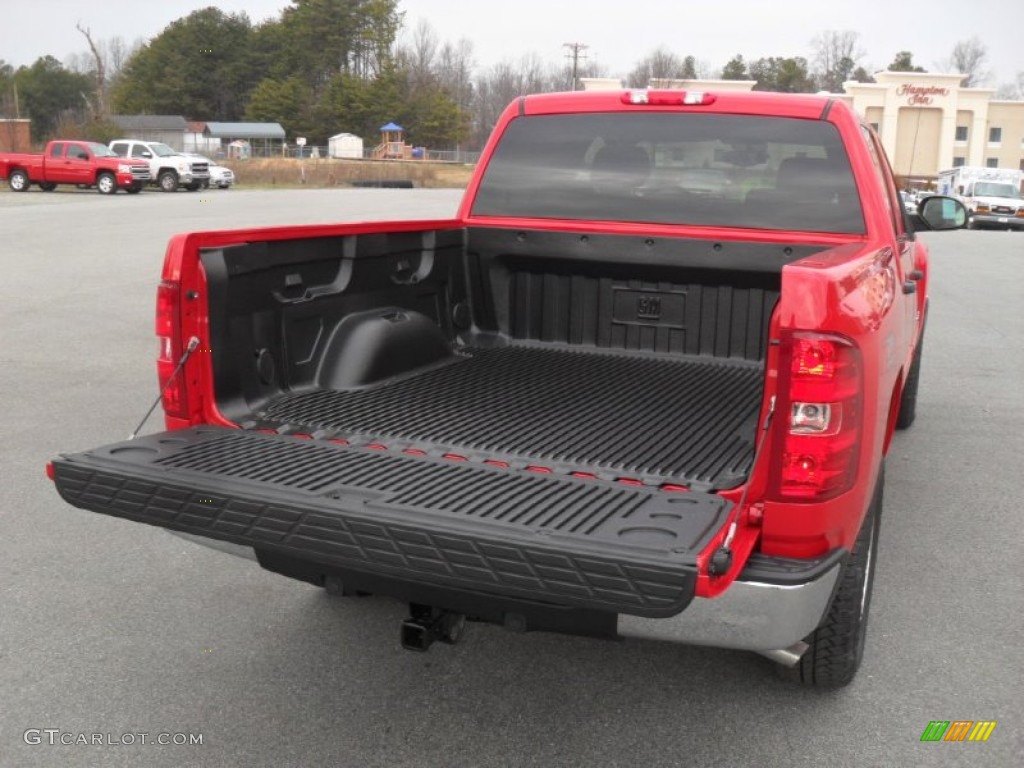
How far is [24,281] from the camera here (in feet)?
44.0

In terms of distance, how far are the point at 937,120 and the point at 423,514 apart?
96133 millimetres

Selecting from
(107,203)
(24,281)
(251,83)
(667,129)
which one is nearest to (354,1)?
(251,83)

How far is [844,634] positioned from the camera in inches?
131

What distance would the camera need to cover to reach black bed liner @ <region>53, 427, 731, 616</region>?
2.43 metres

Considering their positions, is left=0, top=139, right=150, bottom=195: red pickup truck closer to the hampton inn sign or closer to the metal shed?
the metal shed

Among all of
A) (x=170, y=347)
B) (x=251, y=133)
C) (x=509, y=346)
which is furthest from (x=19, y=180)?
(x=251, y=133)

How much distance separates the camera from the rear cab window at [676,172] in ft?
14.9

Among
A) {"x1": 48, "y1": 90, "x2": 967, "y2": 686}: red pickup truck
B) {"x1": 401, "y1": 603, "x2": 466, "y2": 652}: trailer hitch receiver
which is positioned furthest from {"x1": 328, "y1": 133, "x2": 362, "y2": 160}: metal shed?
{"x1": 401, "y1": 603, "x2": 466, "y2": 652}: trailer hitch receiver

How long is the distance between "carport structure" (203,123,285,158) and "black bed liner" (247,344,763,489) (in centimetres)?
10203

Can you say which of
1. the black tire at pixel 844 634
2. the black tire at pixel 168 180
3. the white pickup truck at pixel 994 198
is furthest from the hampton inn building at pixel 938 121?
the black tire at pixel 844 634

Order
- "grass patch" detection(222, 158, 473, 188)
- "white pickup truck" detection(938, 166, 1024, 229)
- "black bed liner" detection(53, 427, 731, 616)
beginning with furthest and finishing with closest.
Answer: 1. "grass patch" detection(222, 158, 473, 188)
2. "white pickup truck" detection(938, 166, 1024, 229)
3. "black bed liner" detection(53, 427, 731, 616)

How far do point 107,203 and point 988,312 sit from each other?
78.7ft

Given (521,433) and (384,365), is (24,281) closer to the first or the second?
(384,365)

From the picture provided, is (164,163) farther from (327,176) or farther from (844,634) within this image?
(844,634)
